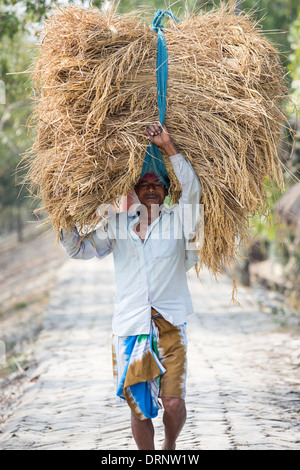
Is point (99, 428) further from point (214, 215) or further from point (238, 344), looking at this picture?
point (238, 344)

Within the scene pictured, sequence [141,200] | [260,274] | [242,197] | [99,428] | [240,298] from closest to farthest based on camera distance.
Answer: [242,197]
[141,200]
[99,428]
[240,298]
[260,274]

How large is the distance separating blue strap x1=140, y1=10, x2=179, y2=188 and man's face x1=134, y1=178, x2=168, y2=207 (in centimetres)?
4

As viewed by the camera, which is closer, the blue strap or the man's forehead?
the blue strap

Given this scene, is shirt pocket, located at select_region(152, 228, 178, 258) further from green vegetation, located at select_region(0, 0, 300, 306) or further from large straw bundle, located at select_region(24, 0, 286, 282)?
green vegetation, located at select_region(0, 0, 300, 306)

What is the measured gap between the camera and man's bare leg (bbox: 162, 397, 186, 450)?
2807 millimetres

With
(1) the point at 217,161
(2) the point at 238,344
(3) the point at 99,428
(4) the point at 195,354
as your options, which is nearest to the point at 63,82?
(1) the point at 217,161

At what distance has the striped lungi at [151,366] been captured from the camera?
110 inches

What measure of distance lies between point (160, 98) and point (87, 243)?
846 millimetres

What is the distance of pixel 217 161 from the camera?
9.04 ft

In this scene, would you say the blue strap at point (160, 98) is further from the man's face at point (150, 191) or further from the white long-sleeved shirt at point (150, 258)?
the white long-sleeved shirt at point (150, 258)

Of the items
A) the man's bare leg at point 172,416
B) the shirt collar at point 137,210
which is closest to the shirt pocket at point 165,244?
the shirt collar at point 137,210

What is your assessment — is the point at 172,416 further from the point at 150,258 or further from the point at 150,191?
the point at 150,191

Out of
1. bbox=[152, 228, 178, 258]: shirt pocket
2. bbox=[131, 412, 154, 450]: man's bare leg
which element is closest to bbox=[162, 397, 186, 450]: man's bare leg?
bbox=[131, 412, 154, 450]: man's bare leg

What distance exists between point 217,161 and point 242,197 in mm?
213
